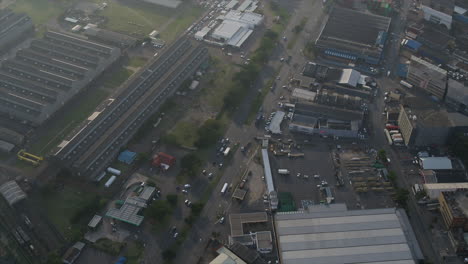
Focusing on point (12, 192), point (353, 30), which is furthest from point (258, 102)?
point (12, 192)

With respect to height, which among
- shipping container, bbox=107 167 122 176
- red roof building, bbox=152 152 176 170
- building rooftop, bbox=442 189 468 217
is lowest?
shipping container, bbox=107 167 122 176

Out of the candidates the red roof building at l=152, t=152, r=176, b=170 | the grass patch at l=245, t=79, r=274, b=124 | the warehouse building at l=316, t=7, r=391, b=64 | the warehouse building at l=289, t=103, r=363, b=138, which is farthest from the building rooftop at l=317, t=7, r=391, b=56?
the red roof building at l=152, t=152, r=176, b=170

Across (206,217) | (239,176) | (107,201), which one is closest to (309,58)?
(239,176)

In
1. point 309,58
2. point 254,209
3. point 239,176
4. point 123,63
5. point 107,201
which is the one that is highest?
point 309,58

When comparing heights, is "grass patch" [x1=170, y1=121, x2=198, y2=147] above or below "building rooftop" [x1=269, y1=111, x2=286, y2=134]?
below

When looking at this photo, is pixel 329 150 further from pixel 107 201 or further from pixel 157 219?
pixel 107 201

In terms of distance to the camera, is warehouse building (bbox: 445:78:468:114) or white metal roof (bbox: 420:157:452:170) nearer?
white metal roof (bbox: 420:157:452:170)

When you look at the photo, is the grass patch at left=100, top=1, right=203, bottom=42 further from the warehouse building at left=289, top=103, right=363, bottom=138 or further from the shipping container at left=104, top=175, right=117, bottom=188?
the shipping container at left=104, top=175, right=117, bottom=188
